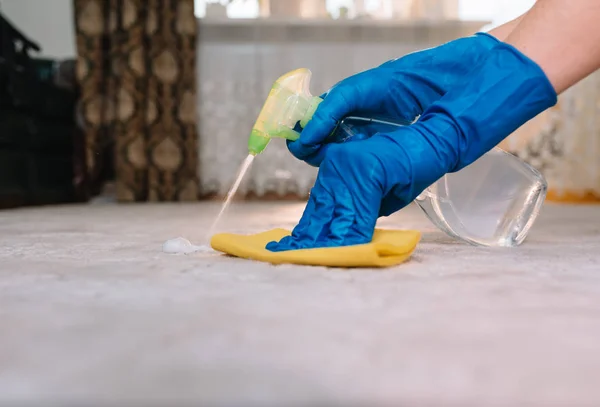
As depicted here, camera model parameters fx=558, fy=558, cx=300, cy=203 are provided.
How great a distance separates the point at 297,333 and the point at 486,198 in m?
0.69

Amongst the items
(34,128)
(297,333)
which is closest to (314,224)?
(297,333)

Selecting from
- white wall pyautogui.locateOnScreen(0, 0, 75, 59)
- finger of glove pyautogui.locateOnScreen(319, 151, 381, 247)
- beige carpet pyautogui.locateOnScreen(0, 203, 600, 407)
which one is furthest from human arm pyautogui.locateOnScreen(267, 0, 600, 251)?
white wall pyautogui.locateOnScreen(0, 0, 75, 59)

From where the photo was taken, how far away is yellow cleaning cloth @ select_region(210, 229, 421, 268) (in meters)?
0.67

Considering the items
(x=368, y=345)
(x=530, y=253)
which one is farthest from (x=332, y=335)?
(x=530, y=253)

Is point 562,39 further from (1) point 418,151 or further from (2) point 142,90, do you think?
(2) point 142,90

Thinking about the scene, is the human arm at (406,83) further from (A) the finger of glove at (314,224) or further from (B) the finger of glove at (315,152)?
(A) the finger of glove at (314,224)

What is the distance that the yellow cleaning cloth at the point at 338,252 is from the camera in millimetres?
667

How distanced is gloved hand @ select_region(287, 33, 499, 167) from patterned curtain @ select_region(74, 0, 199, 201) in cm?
175

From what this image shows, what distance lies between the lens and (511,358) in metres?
0.37

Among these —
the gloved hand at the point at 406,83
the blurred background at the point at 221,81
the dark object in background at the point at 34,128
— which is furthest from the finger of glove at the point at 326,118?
the blurred background at the point at 221,81

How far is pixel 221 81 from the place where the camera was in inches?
104

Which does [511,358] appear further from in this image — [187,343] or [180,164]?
[180,164]

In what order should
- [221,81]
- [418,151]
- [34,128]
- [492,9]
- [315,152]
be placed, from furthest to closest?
[221,81], [492,9], [34,128], [315,152], [418,151]

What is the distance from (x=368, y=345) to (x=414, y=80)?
69cm
